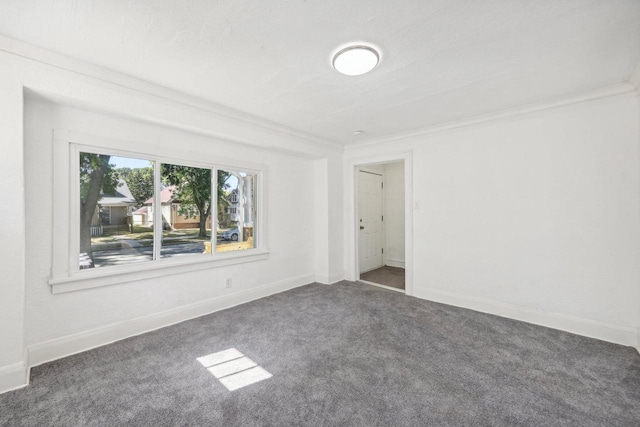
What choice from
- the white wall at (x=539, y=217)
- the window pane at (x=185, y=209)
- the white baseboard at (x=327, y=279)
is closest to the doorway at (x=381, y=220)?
the white baseboard at (x=327, y=279)

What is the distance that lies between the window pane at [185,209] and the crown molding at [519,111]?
8.68ft

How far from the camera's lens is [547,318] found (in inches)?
115

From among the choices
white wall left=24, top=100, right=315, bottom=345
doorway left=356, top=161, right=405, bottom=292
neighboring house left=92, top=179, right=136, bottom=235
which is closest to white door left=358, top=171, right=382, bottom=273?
doorway left=356, top=161, right=405, bottom=292

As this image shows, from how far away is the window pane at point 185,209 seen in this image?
303cm

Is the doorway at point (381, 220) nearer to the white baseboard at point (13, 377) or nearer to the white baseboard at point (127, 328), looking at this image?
the white baseboard at point (127, 328)

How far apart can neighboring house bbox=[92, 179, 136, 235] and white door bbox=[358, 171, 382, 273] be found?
141 inches

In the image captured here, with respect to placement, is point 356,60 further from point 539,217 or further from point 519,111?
point 539,217

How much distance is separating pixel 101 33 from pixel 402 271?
533 centimetres

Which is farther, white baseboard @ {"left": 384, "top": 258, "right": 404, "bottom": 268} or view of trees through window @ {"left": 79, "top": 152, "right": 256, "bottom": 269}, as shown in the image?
white baseboard @ {"left": 384, "top": 258, "right": 404, "bottom": 268}

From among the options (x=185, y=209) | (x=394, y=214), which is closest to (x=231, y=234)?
(x=185, y=209)

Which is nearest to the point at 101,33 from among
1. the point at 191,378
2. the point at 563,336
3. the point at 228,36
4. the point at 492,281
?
the point at 228,36

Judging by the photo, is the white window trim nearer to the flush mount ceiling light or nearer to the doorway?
the flush mount ceiling light

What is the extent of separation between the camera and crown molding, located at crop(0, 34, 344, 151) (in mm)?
1929

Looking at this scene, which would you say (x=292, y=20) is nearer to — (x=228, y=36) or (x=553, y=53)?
(x=228, y=36)
